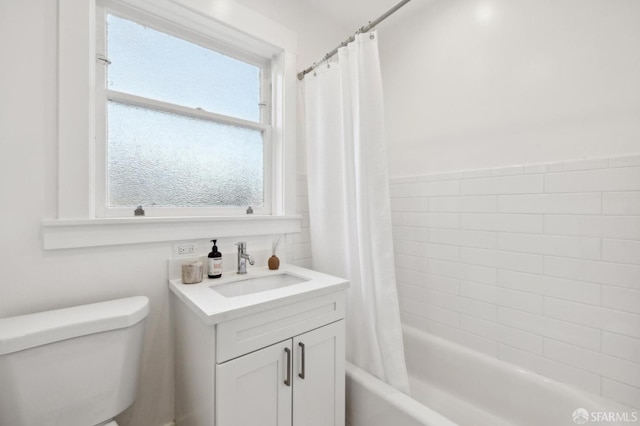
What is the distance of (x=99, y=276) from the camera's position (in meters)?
1.12

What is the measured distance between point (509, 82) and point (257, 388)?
1849 mm

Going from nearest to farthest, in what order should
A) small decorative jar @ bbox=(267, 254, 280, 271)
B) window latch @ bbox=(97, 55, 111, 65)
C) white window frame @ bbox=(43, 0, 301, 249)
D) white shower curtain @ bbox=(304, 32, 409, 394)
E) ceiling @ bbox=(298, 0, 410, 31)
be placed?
white window frame @ bbox=(43, 0, 301, 249), window latch @ bbox=(97, 55, 111, 65), white shower curtain @ bbox=(304, 32, 409, 394), small decorative jar @ bbox=(267, 254, 280, 271), ceiling @ bbox=(298, 0, 410, 31)

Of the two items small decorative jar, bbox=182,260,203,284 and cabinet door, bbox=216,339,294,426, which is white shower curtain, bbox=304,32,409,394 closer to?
cabinet door, bbox=216,339,294,426

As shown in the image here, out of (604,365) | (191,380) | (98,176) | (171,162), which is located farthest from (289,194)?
(604,365)

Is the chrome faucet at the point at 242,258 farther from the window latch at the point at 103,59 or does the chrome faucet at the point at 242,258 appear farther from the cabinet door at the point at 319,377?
the window latch at the point at 103,59

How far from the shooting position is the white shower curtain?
132 centimetres

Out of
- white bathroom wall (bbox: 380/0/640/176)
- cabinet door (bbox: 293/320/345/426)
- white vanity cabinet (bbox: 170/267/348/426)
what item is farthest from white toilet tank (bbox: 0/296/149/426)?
white bathroom wall (bbox: 380/0/640/176)

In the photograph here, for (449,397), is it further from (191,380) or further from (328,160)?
(328,160)

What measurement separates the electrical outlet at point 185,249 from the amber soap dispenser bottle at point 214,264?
10 cm

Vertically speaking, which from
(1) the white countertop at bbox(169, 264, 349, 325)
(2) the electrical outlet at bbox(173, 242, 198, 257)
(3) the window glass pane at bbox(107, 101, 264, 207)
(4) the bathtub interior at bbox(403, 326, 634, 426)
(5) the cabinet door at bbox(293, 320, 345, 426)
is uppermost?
(3) the window glass pane at bbox(107, 101, 264, 207)

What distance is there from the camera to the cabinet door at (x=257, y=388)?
3.02 ft

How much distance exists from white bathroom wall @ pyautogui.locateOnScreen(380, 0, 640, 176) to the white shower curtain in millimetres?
632

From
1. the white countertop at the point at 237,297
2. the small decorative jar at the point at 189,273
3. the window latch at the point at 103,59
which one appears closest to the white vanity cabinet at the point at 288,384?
the white countertop at the point at 237,297

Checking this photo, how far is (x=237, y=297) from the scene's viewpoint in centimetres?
103
